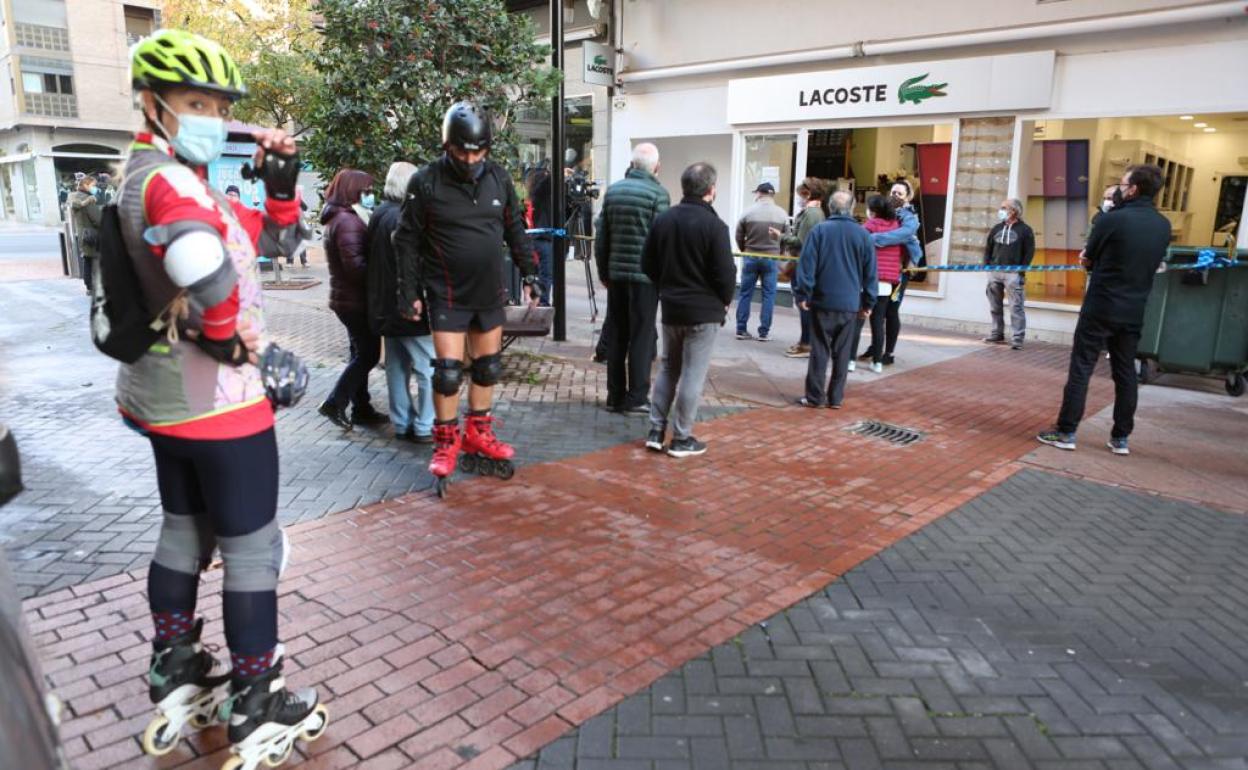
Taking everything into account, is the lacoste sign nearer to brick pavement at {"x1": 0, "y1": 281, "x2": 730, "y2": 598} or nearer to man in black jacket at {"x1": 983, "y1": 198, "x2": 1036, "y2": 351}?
brick pavement at {"x1": 0, "y1": 281, "x2": 730, "y2": 598}

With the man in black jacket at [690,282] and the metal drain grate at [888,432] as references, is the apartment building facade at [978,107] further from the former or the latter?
the man in black jacket at [690,282]

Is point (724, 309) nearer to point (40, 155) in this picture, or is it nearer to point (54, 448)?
point (54, 448)

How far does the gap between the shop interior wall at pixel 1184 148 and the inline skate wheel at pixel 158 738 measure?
38.4 feet

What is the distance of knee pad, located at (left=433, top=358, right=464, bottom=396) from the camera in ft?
16.9

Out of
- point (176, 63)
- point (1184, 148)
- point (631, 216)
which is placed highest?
point (1184, 148)

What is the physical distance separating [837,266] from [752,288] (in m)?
3.68

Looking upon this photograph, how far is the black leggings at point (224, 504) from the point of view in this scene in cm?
245

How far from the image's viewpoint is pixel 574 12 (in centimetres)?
1719

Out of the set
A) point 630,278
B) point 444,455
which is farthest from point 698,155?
point 444,455

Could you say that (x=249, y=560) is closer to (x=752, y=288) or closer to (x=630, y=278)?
(x=630, y=278)

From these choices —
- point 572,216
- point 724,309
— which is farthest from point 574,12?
point 724,309

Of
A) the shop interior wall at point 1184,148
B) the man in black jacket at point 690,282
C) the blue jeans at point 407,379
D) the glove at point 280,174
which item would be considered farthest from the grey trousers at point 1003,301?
the glove at point 280,174

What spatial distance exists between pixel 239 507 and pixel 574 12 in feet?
54.6

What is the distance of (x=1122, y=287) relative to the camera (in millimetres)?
6113
